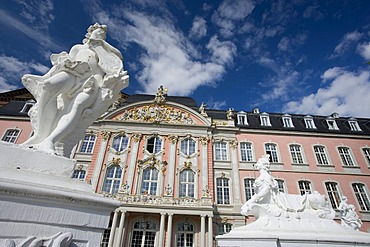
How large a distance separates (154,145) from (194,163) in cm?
377

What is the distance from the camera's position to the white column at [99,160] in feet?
48.9

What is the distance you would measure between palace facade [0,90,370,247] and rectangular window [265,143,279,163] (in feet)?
0.29

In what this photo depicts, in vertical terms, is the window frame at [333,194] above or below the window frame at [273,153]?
below

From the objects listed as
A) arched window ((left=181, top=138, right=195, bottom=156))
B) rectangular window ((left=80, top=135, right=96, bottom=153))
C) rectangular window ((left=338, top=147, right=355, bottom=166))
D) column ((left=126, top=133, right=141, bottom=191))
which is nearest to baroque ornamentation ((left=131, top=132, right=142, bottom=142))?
column ((left=126, top=133, right=141, bottom=191))

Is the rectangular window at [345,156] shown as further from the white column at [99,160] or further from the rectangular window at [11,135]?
the rectangular window at [11,135]

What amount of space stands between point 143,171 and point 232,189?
7.18m

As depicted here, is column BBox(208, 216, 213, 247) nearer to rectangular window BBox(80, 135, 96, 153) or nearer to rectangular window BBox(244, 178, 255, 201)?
rectangular window BBox(244, 178, 255, 201)

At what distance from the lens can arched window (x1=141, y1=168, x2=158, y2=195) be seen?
15.0 meters

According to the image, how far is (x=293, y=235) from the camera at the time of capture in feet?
9.02

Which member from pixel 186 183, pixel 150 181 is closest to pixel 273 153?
pixel 186 183

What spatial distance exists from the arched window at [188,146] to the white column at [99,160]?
6.50 m

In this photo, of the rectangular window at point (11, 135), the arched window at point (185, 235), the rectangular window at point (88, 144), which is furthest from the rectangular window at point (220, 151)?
the rectangular window at point (11, 135)

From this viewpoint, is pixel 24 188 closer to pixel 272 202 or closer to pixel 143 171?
pixel 272 202

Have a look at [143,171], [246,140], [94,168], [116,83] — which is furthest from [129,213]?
[116,83]
